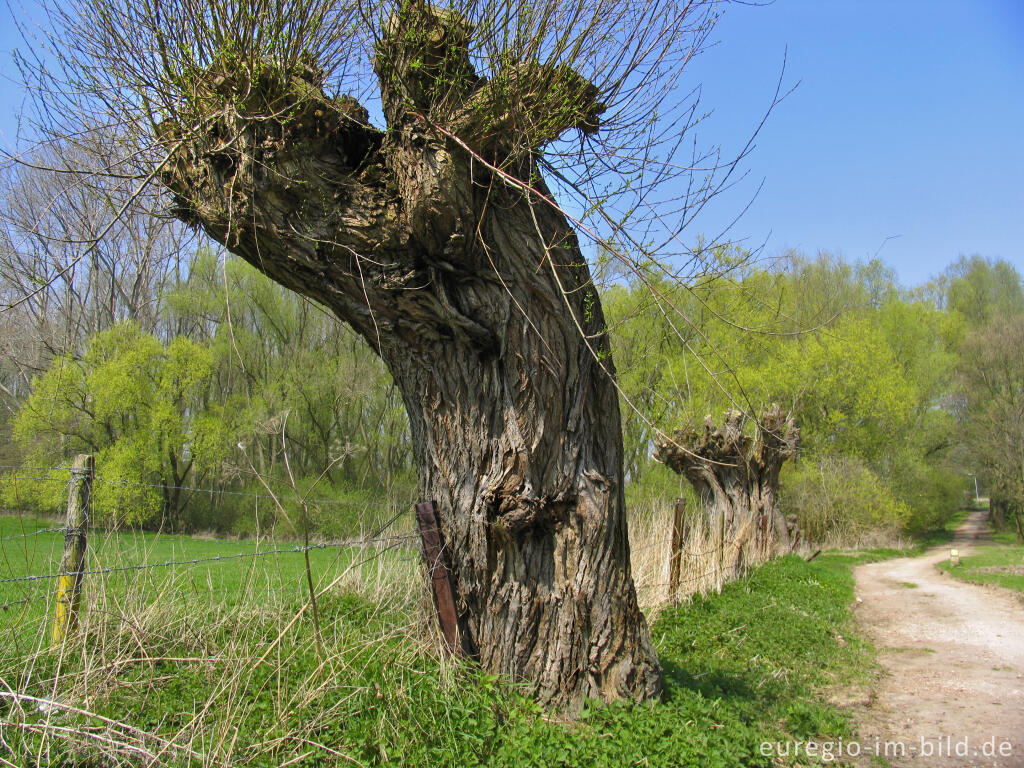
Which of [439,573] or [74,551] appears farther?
[439,573]

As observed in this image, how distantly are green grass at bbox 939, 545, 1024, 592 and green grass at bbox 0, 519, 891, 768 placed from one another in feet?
34.1

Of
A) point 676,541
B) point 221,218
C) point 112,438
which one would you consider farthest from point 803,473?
point 112,438

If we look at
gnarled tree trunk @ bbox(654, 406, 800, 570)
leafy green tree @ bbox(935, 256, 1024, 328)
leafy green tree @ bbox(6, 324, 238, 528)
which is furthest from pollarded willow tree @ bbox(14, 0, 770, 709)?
leafy green tree @ bbox(935, 256, 1024, 328)

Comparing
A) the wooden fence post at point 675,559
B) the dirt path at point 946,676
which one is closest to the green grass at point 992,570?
the dirt path at point 946,676

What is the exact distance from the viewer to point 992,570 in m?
14.2

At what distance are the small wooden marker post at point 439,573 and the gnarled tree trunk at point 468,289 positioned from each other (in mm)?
84

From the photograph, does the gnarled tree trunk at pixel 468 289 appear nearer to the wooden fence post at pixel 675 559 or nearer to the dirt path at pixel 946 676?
the dirt path at pixel 946 676

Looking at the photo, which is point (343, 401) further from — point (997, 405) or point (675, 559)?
point (997, 405)

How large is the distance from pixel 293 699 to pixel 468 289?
219 cm

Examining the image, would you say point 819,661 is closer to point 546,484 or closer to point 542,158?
point 546,484

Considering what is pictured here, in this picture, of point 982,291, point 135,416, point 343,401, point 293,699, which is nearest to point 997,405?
point 982,291

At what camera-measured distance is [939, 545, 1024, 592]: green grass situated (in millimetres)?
12164

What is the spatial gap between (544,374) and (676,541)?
15.5 ft

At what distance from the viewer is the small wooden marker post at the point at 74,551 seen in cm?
338
